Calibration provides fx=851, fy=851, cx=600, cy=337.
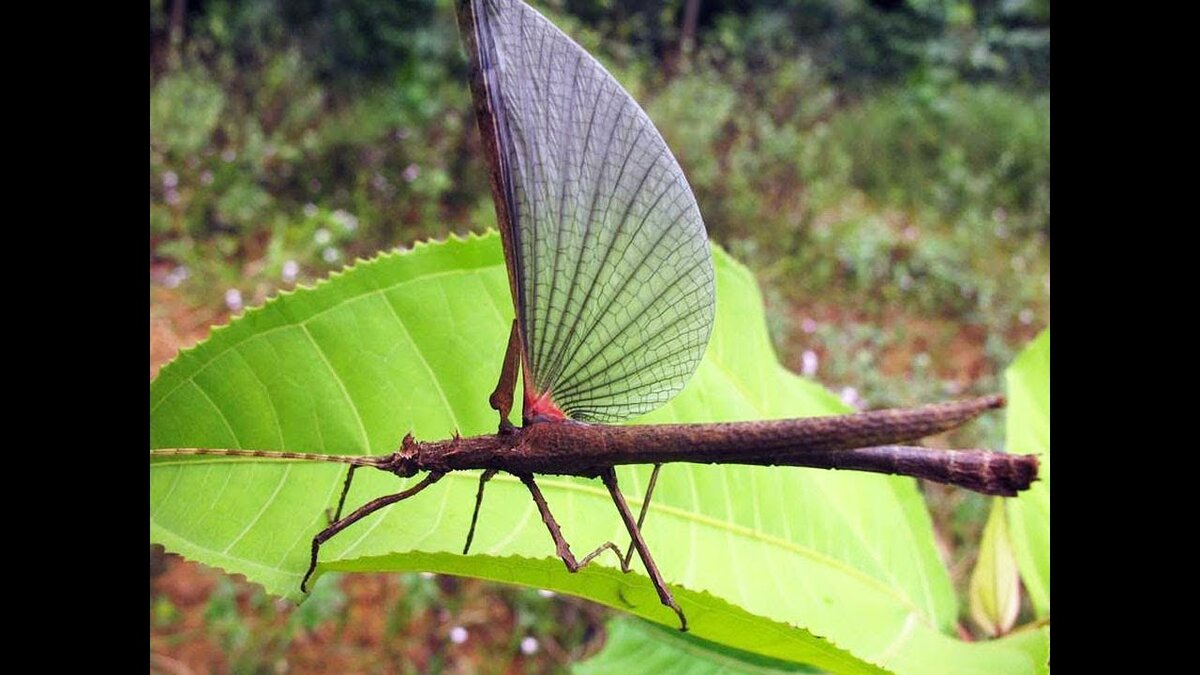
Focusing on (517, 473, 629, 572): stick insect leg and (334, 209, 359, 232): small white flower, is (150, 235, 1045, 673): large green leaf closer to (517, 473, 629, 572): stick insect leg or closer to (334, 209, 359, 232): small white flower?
(517, 473, 629, 572): stick insect leg

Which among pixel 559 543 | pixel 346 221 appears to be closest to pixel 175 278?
pixel 346 221

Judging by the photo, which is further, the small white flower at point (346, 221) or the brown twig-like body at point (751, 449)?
the small white flower at point (346, 221)

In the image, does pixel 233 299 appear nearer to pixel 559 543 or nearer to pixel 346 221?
pixel 346 221

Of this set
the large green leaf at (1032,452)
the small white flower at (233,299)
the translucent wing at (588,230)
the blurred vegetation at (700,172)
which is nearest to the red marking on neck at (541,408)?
the translucent wing at (588,230)

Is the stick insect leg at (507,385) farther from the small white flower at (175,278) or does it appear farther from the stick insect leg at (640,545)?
the small white flower at (175,278)

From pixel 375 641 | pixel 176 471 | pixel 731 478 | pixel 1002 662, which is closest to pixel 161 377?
pixel 176 471

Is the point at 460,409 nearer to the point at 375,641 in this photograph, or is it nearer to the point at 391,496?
the point at 391,496

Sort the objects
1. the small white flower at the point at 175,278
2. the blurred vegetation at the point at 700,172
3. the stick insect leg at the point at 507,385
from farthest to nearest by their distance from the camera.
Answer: the blurred vegetation at the point at 700,172 < the small white flower at the point at 175,278 < the stick insect leg at the point at 507,385

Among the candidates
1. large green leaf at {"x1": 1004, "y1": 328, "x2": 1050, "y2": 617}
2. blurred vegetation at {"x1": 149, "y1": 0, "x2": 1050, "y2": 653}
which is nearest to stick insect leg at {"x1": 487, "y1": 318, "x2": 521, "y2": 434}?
large green leaf at {"x1": 1004, "y1": 328, "x2": 1050, "y2": 617}
